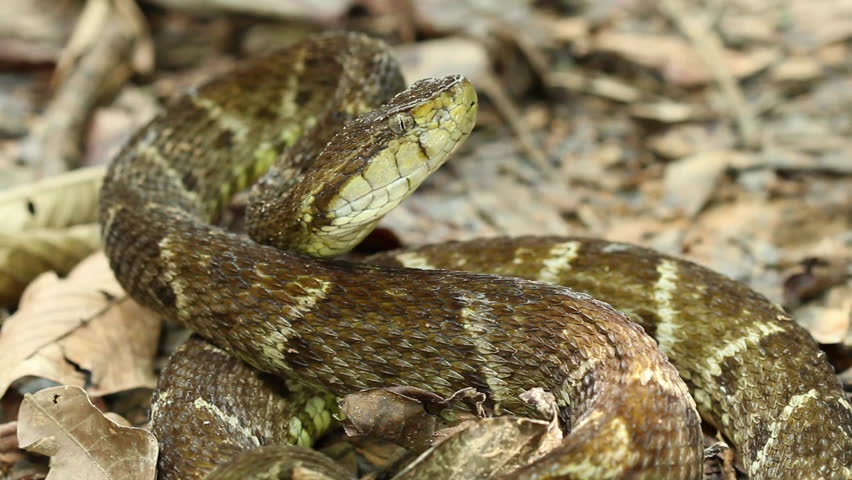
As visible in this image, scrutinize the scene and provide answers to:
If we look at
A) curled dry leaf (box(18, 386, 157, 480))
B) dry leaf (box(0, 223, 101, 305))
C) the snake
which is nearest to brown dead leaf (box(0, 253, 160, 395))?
dry leaf (box(0, 223, 101, 305))

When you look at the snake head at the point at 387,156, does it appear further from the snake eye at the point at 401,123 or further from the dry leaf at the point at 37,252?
the dry leaf at the point at 37,252

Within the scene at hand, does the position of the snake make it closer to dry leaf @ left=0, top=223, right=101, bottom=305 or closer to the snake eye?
the snake eye

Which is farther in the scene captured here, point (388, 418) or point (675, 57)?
point (675, 57)

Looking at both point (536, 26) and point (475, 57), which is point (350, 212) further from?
point (536, 26)

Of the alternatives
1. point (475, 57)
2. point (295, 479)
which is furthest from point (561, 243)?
point (475, 57)

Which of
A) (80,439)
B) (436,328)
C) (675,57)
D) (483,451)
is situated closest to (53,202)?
(80,439)

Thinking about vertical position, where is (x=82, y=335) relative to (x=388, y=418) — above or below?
below

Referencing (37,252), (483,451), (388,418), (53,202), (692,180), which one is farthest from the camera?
(692,180)

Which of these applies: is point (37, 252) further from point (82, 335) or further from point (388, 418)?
point (388, 418)
